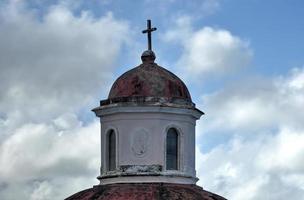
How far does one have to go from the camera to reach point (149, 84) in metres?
38.2

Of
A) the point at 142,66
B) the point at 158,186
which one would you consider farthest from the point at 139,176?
the point at 142,66

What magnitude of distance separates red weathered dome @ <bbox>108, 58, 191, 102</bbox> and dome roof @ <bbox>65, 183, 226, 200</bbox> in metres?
3.42

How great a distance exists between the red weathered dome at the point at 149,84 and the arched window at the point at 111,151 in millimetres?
1526

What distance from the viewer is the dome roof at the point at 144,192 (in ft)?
119

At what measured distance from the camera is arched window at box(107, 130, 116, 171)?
38844 mm

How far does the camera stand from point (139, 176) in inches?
1479

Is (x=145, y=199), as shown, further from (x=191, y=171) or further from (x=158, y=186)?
(x=191, y=171)

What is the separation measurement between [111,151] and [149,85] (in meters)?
3.06

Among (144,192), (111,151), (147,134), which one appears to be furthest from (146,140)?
(144,192)

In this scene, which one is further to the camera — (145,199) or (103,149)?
(103,149)

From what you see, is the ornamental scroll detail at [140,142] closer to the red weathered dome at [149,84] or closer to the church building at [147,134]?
the church building at [147,134]

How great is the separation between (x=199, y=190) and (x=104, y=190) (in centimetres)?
359

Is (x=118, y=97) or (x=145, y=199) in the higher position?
(x=118, y=97)

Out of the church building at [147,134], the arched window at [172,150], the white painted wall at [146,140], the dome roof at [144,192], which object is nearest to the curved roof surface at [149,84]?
the church building at [147,134]
